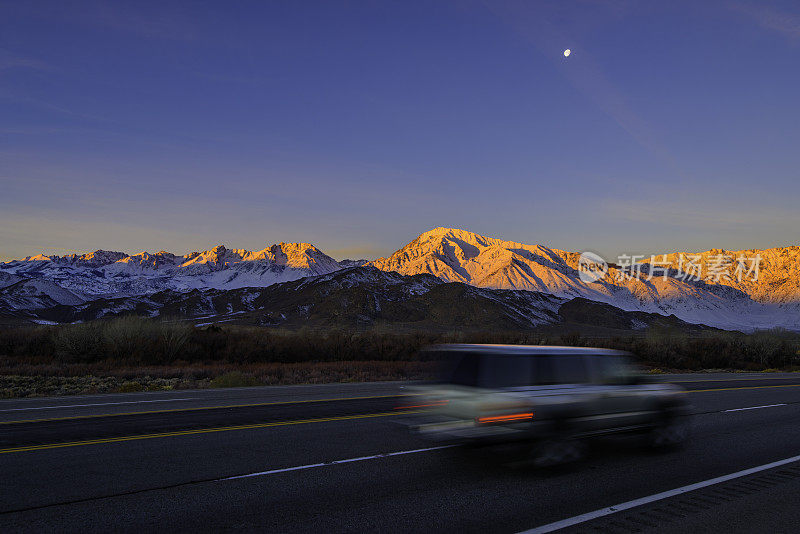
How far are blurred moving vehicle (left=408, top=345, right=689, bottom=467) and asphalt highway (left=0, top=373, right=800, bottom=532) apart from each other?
424 mm

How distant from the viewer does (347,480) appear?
7.17 meters

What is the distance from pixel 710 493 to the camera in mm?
6859

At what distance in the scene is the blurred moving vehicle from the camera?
7336 millimetres

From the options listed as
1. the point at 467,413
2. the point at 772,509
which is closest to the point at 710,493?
the point at 772,509

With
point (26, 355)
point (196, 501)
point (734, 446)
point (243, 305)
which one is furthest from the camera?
point (243, 305)

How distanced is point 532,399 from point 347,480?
2414mm

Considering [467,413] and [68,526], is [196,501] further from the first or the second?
[467,413]

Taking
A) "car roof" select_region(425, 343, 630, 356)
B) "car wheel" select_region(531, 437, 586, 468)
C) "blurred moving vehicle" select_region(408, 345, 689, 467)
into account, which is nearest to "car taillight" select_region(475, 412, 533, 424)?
"blurred moving vehicle" select_region(408, 345, 689, 467)

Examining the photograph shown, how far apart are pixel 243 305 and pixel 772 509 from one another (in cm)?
17643

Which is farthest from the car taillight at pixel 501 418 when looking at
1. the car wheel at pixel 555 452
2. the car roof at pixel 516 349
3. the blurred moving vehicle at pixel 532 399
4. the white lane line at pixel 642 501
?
the white lane line at pixel 642 501

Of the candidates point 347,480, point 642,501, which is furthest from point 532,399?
point 347,480

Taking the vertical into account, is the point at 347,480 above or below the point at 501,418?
below

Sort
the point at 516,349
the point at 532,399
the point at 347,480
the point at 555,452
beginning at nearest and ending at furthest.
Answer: the point at 347,480
the point at 532,399
the point at 555,452
the point at 516,349

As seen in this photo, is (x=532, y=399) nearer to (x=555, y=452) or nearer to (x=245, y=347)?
(x=555, y=452)
